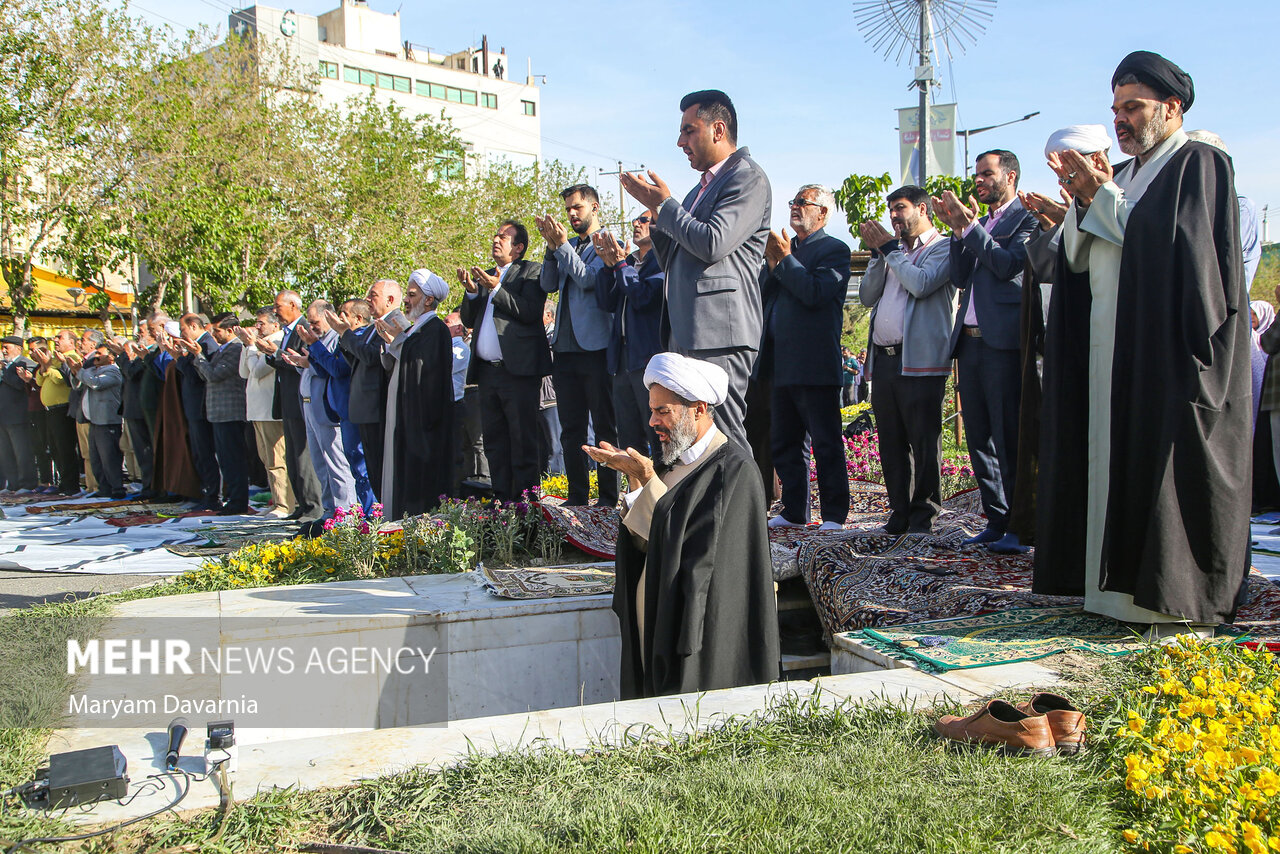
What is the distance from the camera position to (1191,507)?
12.5 feet

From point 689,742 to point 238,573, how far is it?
4006 mm

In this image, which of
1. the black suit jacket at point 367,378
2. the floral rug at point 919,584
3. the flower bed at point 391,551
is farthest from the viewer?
the black suit jacket at point 367,378

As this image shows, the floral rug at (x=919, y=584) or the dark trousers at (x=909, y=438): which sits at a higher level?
the dark trousers at (x=909, y=438)

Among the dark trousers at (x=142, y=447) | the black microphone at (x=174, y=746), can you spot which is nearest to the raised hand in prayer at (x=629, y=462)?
the black microphone at (x=174, y=746)

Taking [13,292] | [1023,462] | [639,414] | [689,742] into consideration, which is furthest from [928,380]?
[13,292]

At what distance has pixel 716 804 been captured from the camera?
95.3 inches

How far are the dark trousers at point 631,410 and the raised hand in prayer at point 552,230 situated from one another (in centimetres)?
94

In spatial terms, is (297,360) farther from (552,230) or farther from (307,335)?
(552,230)

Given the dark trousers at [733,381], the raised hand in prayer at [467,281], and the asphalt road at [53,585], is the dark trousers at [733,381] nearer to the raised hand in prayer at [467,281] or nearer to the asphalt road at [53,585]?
the raised hand in prayer at [467,281]

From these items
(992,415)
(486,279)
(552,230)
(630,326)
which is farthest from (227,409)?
(992,415)

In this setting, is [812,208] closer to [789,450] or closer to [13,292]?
[789,450]

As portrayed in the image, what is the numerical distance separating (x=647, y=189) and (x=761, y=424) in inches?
111

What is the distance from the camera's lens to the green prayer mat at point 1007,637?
12.3 feet

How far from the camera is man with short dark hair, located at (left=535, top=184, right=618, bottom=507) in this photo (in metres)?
6.96
